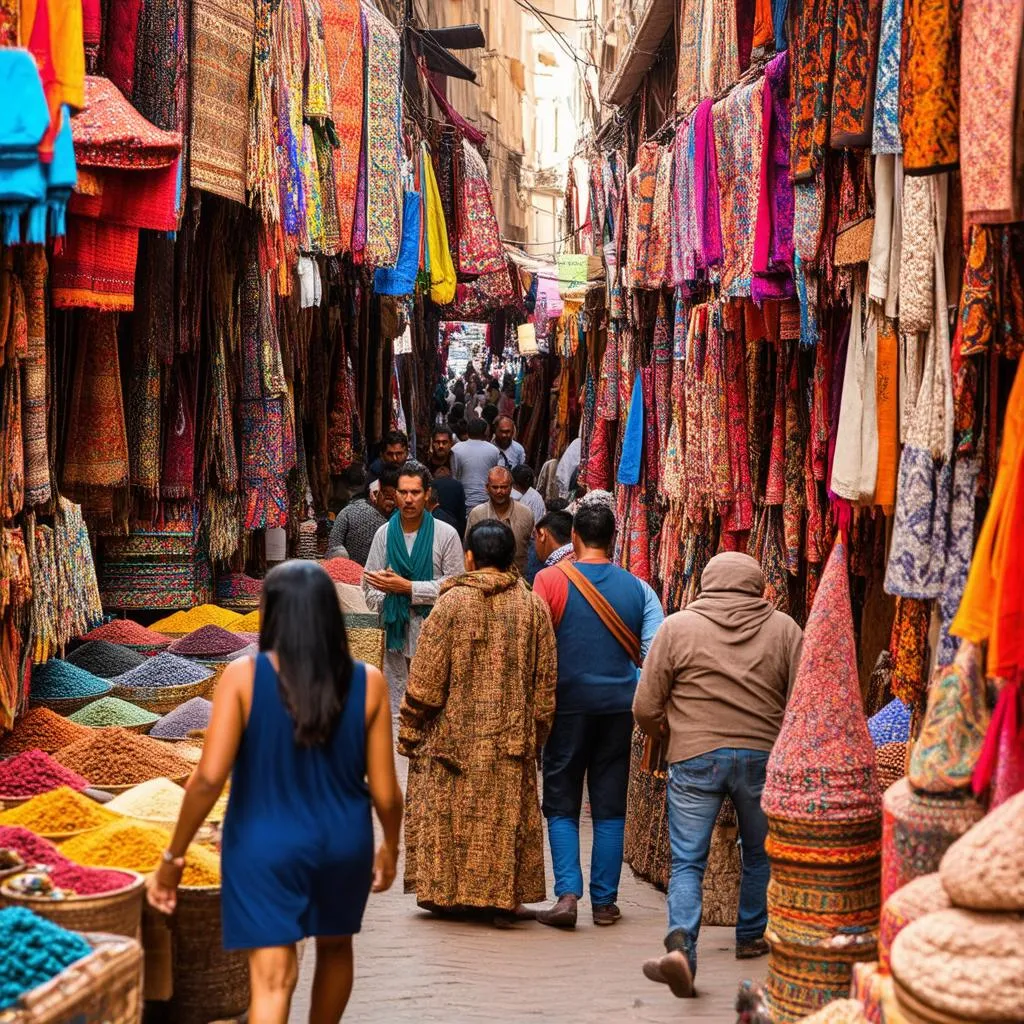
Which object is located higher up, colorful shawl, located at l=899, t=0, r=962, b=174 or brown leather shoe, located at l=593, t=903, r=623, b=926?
colorful shawl, located at l=899, t=0, r=962, b=174

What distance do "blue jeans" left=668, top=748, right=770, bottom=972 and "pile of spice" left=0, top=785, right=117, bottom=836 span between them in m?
1.99

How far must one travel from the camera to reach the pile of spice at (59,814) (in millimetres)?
4652

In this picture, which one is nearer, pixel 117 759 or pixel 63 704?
pixel 117 759

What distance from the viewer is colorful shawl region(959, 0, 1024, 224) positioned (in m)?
3.73

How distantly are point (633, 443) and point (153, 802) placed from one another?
5644 mm

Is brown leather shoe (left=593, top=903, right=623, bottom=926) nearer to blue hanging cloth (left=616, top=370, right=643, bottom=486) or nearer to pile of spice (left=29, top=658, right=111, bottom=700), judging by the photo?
pile of spice (left=29, top=658, right=111, bottom=700)

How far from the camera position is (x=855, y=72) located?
519 centimetres

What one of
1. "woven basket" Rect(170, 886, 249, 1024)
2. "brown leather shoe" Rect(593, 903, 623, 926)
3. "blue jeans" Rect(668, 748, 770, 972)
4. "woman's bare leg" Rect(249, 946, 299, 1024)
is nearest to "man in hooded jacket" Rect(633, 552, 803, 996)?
"blue jeans" Rect(668, 748, 770, 972)

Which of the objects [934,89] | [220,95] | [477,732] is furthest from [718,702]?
[220,95]

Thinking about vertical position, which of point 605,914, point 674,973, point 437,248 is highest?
point 437,248

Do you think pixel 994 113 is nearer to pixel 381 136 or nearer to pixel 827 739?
pixel 827 739

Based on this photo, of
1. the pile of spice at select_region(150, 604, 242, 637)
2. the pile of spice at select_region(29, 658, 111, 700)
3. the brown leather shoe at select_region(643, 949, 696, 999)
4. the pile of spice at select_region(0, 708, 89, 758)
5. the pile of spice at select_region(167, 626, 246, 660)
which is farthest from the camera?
the pile of spice at select_region(150, 604, 242, 637)

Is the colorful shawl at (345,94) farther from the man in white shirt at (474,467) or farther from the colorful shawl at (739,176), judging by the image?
the man in white shirt at (474,467)

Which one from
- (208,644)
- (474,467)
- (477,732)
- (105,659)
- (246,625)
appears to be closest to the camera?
(477,732)
